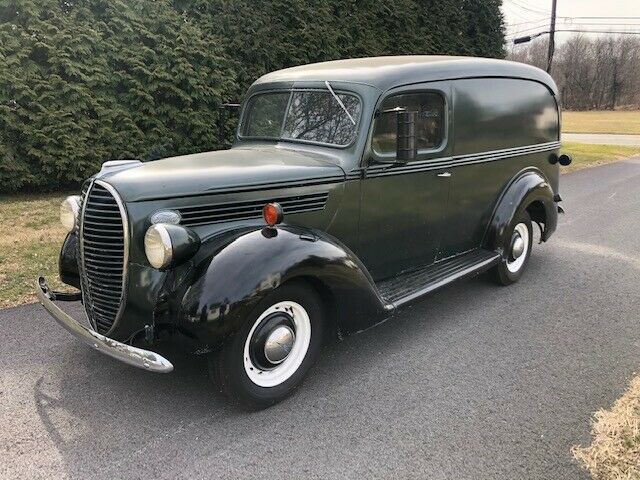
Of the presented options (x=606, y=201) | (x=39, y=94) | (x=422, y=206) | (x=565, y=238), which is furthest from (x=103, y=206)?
(x=606, y=201)

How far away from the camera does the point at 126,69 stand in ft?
26.3

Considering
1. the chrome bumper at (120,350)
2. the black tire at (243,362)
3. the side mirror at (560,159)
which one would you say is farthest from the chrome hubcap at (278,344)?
the side mirror at (560,159)

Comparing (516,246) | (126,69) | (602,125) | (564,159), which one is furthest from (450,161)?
(602,125)

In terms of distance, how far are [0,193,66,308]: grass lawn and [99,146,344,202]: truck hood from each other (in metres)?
2.06

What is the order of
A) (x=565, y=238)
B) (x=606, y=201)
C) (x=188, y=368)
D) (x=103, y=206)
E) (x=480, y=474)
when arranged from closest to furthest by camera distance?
(x=480, y=474)
(x=103, y=206)
(x=188, y=368)
(x=565, y=238)
(x=606, y=201)

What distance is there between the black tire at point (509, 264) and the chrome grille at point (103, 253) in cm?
336

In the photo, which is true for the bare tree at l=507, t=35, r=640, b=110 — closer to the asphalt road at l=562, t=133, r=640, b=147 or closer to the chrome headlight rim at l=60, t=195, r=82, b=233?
the asphalt road at l=562, t=133, r=640, b=147

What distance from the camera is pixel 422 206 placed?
413 cm

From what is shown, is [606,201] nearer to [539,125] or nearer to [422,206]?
[539,125]

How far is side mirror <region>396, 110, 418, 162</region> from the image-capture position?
3.54 meters

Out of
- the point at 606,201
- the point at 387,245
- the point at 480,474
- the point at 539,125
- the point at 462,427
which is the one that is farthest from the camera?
the point at 606,201

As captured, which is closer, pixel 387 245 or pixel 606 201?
pixel 387 245

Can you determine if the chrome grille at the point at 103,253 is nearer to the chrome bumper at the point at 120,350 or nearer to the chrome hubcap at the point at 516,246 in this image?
the chrome bumper at the point at 120,350

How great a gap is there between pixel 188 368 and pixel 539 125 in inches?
163
